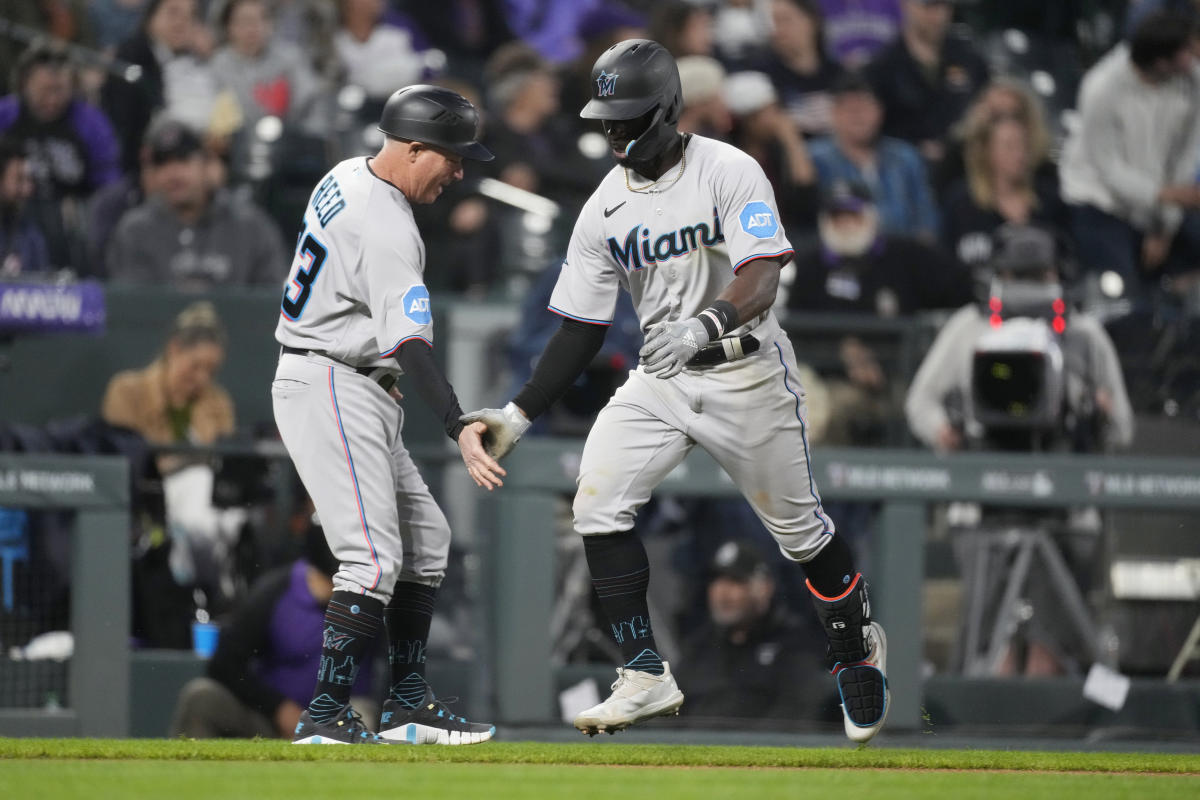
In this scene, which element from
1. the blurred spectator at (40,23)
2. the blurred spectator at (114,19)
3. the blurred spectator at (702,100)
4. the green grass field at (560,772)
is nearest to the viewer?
the green grass field at (560,772)

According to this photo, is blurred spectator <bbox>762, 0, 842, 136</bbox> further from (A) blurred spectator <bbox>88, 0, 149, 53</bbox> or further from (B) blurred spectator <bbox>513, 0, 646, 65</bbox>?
(A) blurred spectator <bbox>88, 0, 149, 53</bbox>

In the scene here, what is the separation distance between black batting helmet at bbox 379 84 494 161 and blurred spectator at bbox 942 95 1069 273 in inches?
182

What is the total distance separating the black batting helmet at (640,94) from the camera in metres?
4.36

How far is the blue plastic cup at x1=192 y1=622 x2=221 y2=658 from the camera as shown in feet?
19.6

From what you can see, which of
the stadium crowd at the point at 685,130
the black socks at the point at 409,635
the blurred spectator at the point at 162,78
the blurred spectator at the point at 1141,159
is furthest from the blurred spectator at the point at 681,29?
the black socks at the point at 409,635

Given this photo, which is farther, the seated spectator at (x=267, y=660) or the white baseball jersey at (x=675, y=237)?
the seated spectator at (x=267, y=660)

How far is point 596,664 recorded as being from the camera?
20.0ft

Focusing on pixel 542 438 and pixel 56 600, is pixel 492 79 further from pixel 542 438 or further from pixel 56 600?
pixel 56 600

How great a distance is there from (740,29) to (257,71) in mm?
2994

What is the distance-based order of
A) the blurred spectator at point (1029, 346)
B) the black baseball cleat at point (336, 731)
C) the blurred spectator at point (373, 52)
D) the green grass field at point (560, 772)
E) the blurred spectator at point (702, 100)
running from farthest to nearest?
the blurred spectator at point (373, 52) → the blurred spectator at point (702, 100) → the blurred spectator at point (1029, 346) → the black baseball cleat at point (336, 731) → the green grass field at point (560, 772)

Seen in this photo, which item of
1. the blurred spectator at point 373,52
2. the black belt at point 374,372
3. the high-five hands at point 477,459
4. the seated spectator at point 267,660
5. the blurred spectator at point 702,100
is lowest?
the seated spectator at point 267,660

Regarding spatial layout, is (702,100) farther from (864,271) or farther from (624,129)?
(624,129)

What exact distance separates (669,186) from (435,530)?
1.19m

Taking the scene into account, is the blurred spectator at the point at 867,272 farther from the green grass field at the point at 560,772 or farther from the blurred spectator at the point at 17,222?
the blurred spectator at the point at 17,222
